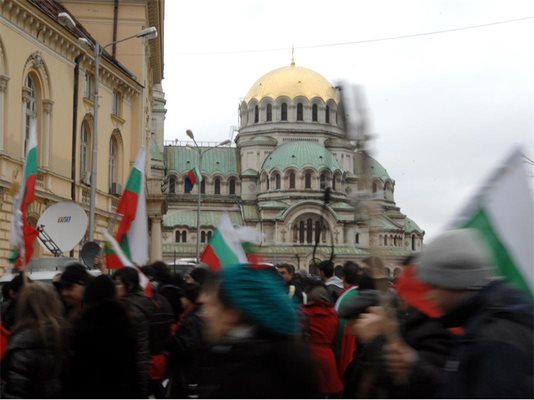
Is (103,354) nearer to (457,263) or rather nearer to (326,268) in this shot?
(457,263)

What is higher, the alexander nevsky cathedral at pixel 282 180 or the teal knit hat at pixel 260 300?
the alexander nevsky cathedral at pixel 282 180

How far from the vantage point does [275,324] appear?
364 centimetres

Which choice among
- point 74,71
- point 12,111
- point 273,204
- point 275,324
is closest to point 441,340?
point 275,324

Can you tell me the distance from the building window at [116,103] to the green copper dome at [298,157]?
2357 inches

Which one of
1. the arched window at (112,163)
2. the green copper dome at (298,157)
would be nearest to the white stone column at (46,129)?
the arched window at (112,163)

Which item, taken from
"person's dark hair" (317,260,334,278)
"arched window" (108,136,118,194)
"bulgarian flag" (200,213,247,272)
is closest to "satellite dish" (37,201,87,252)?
"person's dark hair" (317,260,334,278)

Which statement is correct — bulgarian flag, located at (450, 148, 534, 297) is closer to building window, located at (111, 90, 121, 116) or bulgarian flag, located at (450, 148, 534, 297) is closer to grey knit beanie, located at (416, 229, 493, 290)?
grey knit beanie, located at (416, 229, 493, 290)

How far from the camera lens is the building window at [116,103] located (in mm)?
34375

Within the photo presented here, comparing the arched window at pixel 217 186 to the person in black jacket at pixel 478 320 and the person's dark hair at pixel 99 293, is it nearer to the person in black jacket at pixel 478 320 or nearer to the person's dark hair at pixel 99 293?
the person's dark hair at pixel 99 293

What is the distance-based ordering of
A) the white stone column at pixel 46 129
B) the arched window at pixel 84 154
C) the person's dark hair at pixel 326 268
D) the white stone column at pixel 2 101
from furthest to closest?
the arched window at pixel 84 154 → the white stone column at pixel 46 129 → the white stone column at pixel 2 101 → the person's dark hair at pixel 326 268

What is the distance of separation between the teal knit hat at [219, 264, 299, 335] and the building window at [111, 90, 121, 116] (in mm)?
31010

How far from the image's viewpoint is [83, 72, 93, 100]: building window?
30.5m

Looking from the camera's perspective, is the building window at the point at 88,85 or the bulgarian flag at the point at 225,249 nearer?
the bulgarian flag at the point at 225,249

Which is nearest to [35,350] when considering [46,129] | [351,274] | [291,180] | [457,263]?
[457,263]
